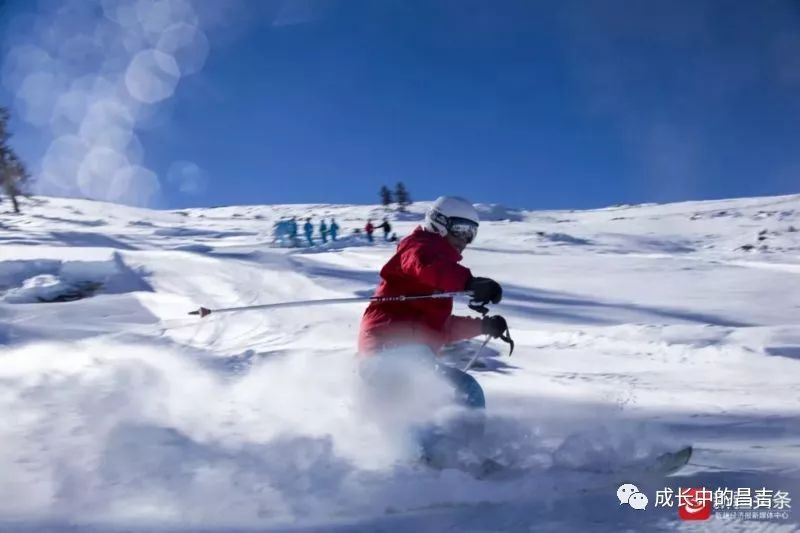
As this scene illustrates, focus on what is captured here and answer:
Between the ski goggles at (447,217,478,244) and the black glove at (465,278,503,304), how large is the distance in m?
0.52

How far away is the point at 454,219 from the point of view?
163 inches

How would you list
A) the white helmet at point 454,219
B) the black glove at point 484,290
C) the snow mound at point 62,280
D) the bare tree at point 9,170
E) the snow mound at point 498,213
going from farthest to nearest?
the snow mound at point 498,213
the bare tree at point 9,170
the snow mound at point 62,280
the white helmet at point 454,219
the black glove at point 484,290

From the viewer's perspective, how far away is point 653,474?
10.4 feet

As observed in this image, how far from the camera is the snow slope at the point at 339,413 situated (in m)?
2.79

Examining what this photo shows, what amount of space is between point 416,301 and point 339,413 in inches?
42.8

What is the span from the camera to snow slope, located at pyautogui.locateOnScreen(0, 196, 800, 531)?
2.79m

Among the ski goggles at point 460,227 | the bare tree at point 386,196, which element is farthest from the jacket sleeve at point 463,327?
the bare tree at point 386,196

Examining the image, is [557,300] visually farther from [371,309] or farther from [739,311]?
[371,309]

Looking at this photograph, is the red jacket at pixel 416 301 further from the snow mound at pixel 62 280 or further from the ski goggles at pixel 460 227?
the snow mound at pixel 62 280

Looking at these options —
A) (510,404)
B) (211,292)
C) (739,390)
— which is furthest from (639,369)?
(211,292)

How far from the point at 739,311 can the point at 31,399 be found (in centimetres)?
1054

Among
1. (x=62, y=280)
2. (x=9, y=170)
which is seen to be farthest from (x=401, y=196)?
(x=62, y=280)

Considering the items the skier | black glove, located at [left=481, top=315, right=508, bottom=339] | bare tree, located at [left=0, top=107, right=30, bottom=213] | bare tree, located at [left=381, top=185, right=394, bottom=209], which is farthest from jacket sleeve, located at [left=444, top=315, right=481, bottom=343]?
bare tree, located at [left=381, top=185, right=394, bottom=209]

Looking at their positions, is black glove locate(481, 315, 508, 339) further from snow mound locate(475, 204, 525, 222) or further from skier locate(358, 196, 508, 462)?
snow mound locate(475, 204, 525, 222)
